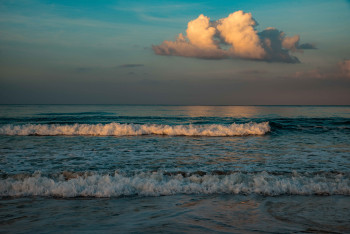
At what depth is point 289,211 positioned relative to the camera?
4738 millimetres

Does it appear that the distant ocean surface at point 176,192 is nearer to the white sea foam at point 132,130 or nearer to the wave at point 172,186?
the wave at point 172,186

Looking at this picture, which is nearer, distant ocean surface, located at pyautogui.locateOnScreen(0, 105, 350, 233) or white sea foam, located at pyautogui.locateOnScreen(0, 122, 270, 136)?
distant ocean surface, located at pyautogui.locateOnScreen(0, 105, 350, 233)

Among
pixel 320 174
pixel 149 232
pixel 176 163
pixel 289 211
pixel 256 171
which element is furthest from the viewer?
pixel 176 163

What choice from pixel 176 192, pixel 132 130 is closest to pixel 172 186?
pixel 176 192

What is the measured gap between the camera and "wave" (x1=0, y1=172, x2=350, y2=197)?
19.2ft

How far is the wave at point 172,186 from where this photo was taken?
5863 mm

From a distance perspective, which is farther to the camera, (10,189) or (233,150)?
(233,150)

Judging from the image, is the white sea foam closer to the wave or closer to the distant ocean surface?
the distant ocean surface

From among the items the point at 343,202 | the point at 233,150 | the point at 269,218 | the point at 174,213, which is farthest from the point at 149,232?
the point at 233,150

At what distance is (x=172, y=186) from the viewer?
6195 millimetres

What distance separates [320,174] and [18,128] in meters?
20.4

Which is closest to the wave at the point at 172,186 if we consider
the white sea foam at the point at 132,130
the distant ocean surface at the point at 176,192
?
the distant ocean surface at the point at 176,192

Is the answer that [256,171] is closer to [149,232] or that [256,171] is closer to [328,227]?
[328,227]

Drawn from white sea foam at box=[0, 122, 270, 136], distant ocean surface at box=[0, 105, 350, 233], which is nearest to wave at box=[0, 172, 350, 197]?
distant ocean surface at box=[0, 105, 350, 233]
